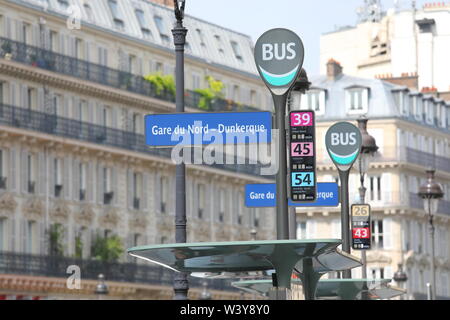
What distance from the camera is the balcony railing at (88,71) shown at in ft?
243

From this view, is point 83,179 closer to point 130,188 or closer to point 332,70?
point 130,188

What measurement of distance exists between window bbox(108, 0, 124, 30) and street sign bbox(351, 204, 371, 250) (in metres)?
46.7

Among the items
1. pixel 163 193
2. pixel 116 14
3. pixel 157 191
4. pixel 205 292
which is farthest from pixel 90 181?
pixel 205 292

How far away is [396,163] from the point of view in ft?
348

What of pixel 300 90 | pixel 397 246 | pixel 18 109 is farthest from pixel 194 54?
pixel 300 90

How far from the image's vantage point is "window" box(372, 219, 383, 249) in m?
106

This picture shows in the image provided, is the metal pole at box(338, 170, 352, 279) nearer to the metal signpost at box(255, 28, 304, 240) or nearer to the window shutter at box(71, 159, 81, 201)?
the metal signpost at box(255, 28, 304, 240)

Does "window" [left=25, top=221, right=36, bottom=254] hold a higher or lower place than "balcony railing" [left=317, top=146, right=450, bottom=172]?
lower

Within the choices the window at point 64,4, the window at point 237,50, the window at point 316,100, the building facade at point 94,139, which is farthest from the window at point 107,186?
the window at point 316,100

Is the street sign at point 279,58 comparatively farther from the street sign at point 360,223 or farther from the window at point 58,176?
the window at point 58,176

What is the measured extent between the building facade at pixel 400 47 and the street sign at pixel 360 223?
7841 centimetres

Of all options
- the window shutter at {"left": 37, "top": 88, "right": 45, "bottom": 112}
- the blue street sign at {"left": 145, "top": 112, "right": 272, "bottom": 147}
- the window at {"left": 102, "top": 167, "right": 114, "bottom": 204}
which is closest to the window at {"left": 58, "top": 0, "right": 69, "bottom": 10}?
the window shutter at {"left": 37, "top": 88, "right": 45, "bottom": 112}
